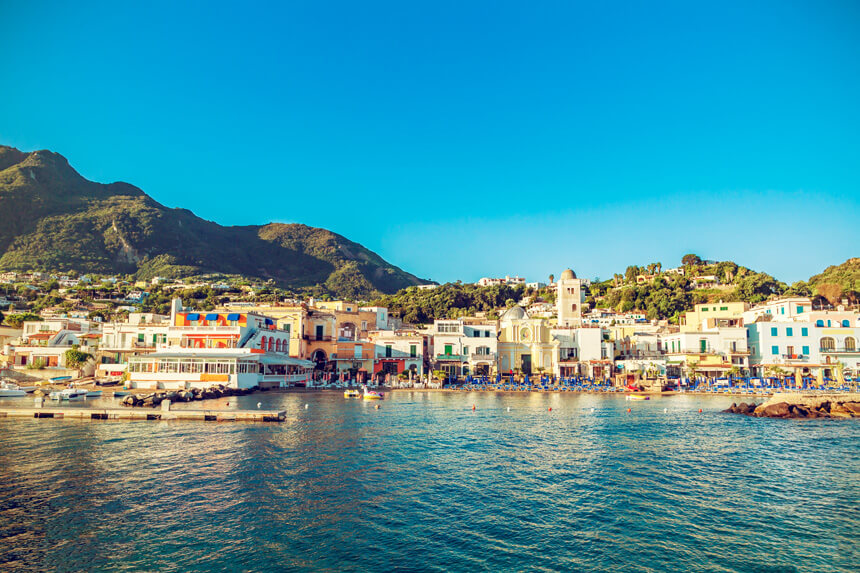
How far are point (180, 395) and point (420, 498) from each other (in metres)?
32.5

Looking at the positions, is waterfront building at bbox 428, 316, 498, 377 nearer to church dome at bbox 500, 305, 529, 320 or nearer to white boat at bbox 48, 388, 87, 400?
church dome at bbox 500, 305, 529, 320

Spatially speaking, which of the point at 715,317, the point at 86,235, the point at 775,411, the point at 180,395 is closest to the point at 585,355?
the point at 715,317

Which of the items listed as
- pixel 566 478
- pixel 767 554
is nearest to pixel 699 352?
pixel 566 478

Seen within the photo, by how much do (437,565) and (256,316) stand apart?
5095 cm

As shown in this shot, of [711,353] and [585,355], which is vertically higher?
[711,353]

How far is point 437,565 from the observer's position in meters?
12.1

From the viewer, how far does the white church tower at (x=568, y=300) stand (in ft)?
286

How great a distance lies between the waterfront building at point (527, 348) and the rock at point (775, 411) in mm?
30910

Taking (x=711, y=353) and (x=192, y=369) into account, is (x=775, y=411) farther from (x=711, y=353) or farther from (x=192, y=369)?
(x=192, y=369)

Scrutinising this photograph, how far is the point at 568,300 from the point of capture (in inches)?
3474

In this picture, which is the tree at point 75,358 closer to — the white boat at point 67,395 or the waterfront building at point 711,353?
the white boat at point 67,395

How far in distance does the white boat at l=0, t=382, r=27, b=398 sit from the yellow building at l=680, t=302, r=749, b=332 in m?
73.8

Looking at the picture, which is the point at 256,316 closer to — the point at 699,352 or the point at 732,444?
the point at 732,444

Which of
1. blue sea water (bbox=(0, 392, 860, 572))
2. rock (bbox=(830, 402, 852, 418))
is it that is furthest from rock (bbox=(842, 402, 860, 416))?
blue sea water (bbox=(0, 392, 860, 572))
